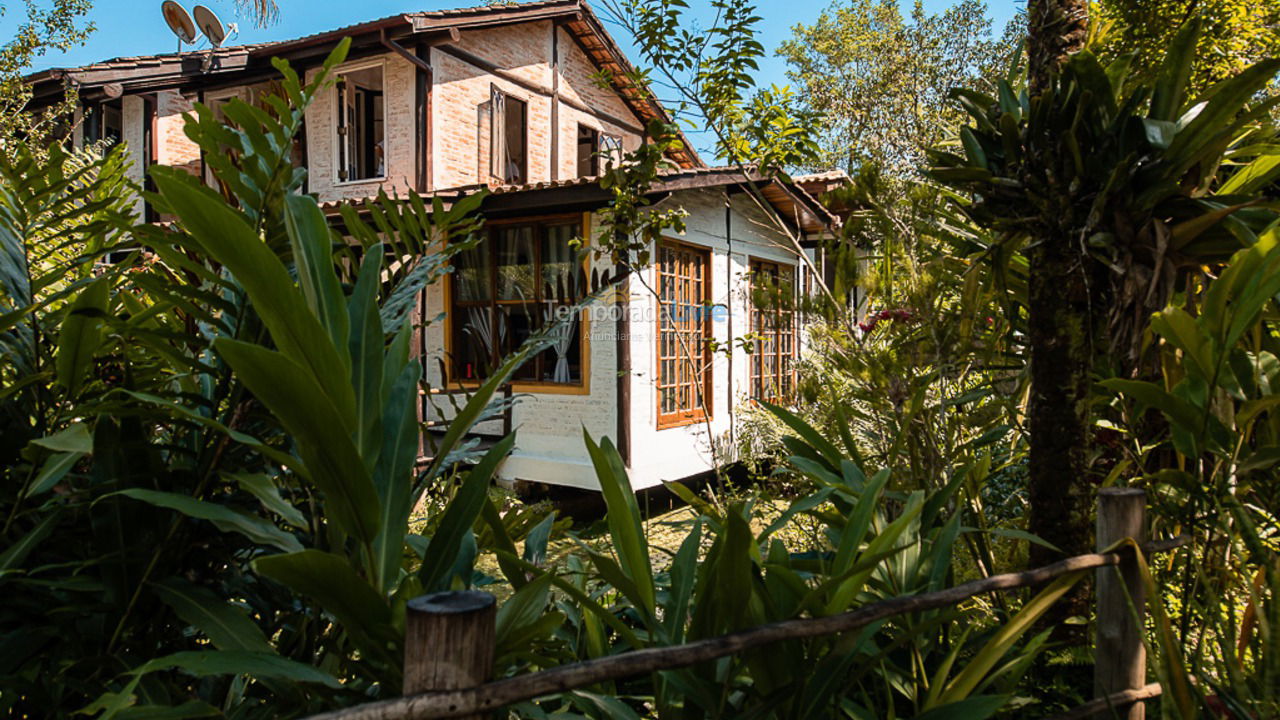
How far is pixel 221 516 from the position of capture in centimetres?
81

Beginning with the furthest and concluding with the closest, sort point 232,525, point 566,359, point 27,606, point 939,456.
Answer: point 566,359 → point 939,456 → point 27,606 → point 232,525

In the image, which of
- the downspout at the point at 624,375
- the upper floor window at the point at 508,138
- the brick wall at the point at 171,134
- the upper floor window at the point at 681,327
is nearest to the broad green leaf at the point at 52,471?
the downspout at the point at 624,375

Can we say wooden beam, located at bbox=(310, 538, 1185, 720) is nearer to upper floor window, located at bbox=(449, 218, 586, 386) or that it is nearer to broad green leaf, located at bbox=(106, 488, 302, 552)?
broad green leaf, located at bbox=(106, 488, 302, 552)

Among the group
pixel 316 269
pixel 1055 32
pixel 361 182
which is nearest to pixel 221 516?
pixel 316 269

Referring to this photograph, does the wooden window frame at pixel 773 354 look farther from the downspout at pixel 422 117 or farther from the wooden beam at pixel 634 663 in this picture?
the wooden beam at pixel 634 663

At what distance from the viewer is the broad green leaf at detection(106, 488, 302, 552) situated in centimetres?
77

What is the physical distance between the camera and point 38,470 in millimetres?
990

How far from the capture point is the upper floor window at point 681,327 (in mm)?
7480

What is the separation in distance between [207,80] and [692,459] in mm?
7968

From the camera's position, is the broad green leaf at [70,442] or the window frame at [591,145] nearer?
the broad green leaf at [70,442]

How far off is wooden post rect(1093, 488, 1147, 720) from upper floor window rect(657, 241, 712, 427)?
576 centimetres

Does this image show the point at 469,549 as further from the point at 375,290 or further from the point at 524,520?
the point at 524,520

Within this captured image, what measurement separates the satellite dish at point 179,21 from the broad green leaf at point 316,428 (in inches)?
502

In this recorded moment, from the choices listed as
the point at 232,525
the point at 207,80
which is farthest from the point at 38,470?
the point at 207,80
